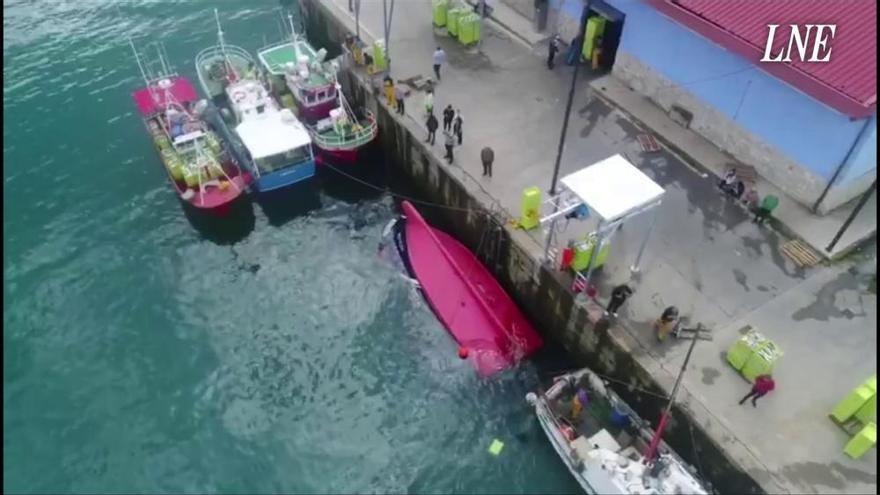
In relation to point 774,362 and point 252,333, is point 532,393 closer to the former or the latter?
point 774,362

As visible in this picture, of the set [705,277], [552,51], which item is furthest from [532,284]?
[552,51]

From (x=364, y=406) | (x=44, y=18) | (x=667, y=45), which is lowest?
(x=364, y=406)

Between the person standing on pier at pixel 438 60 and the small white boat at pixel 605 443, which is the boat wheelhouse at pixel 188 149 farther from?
the small white boat at pixel 605 443

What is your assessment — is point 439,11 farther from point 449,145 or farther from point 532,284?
point 532,284

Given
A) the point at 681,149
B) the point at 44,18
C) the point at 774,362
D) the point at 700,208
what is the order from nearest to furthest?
1. the point at 774,362
2. the point at 700,208
3. the point at 681,149
4. the point at 44,18

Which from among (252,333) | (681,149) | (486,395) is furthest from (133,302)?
(681,149)

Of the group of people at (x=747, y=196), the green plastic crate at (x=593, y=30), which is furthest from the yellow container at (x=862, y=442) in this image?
the green plastic crate at (x=593, y=30)
